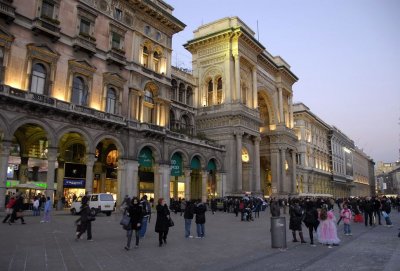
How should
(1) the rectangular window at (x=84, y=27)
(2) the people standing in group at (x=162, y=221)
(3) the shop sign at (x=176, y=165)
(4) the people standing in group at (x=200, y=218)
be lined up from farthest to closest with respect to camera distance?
(3) the shop sign at (x=176, y=165) < (1) the rectangular window at (x=84, y=27) < (4) the people standing in group at (x=200, y=218) < (2) the people standing in group at (x=162, y=221)

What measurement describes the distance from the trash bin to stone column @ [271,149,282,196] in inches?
1742

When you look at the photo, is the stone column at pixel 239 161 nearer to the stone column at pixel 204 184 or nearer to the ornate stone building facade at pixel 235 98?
the ornate stone building facade at pixel 235 98

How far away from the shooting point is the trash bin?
12.0 meters

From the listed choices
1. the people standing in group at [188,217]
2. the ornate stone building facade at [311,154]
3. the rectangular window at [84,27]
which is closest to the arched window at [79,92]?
the rectangular window at [84,27]

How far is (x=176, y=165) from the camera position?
1499 inches

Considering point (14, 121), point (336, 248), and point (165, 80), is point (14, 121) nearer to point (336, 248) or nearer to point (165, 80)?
point (165, 80)

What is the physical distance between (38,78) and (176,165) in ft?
55.6

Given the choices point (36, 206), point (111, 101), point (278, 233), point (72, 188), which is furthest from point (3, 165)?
point (278, 233)

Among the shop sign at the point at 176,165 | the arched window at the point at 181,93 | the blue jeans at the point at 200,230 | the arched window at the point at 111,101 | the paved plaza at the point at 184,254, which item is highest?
the arched window at the point at 181,93

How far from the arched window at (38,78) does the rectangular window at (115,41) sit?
24.8 feet

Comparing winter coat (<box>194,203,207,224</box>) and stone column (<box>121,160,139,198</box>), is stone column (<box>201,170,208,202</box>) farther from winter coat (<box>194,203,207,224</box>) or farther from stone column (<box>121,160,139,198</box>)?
winter coat (<box>194,203,207,224</box>)

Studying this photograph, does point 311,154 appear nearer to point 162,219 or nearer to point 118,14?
point 118,14

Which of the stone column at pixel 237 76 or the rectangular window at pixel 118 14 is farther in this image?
the stone column at pixel 237 76

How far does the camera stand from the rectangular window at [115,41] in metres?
32.3
